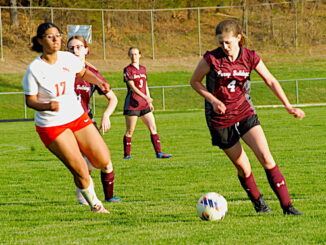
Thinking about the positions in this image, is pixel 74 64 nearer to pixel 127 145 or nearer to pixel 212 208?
pixel 212 208

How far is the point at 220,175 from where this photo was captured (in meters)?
11.5

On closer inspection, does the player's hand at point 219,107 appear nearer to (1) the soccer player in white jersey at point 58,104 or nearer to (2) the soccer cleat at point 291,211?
(2) the soccer cleat at point 291,211

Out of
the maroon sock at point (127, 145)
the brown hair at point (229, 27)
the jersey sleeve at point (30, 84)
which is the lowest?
the maroon sock at point (127, 145)

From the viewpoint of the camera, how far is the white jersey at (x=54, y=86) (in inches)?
284

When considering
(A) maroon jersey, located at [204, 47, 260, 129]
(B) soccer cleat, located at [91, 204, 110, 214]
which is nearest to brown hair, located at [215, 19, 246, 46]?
(A) maroon jersey, located at [204, 47, 260, 129]

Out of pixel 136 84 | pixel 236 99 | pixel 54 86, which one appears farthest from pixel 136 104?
pixel 54 86

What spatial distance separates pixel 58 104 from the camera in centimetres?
703

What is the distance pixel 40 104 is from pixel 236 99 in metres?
2.03

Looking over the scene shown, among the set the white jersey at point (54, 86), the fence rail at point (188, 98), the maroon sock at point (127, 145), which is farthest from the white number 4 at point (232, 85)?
the fence rail at point (188, 98)


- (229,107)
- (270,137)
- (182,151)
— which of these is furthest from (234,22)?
(270,137)

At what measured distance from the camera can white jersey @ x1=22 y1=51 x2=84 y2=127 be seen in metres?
7.21

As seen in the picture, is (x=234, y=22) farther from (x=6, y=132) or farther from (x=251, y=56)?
(x=6, y=132)

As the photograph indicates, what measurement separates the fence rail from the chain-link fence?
7260mm

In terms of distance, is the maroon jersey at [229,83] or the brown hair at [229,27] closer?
the brown hair at [229,27]
